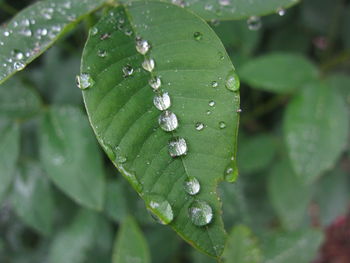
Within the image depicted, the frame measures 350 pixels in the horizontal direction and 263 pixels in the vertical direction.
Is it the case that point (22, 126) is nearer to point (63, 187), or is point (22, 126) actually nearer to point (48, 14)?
point (63, 187)

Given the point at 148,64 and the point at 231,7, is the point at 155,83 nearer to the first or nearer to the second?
the point at 148,64

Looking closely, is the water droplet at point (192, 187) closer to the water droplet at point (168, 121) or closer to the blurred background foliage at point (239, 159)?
the water droplet at point (168, 121)

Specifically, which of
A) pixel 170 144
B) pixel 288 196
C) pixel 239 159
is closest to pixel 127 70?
pixel 170 144

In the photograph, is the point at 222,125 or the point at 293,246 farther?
the point at 293,246

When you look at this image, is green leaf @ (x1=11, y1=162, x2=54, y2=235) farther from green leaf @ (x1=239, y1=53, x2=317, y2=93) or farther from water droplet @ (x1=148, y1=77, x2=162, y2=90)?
water droplet @ (x1=148, y1=77, x2=162, y2=90)

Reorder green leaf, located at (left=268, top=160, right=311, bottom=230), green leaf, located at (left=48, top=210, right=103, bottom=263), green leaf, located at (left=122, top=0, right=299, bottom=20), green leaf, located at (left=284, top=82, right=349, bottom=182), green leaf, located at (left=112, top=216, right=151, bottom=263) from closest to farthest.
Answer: green leaf, located at (left=122, top=0, right=299, bottom=20), green leaf, located at (left=112, top=216, right=151, bottom=263), green leaf, located at (left=284, top=82, right=349, bottom=182), green leaf, located at (left=48, top=210, right=103, bottom=263), green leaf, located at (left=268, top=160, right=311, bottom=230)

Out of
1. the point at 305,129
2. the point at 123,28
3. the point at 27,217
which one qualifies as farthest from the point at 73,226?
the point at 123,28

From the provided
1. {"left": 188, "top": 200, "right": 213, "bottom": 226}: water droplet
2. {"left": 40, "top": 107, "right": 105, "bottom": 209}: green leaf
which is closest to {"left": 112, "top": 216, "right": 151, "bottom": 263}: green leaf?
{"left": 40, "top": 107, "right": 105, "bottom": 209}: green leaf
